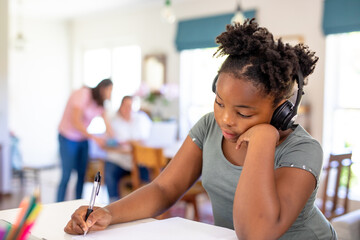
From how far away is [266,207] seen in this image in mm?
938

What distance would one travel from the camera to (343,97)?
15.4 ft

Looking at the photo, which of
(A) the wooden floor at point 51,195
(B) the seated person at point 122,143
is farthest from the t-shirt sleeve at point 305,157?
(B) the seated person at point 122,143

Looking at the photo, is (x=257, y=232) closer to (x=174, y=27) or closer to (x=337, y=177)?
(x=337, y=177)

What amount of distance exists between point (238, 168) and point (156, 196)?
0.26 m

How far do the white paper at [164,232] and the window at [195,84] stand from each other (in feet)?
15.9

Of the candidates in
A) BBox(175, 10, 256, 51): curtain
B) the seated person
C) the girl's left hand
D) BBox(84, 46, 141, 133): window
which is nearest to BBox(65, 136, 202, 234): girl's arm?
the girl's left hand

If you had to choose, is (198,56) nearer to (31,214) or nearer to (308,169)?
(308,169)

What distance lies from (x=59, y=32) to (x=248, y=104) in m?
7.17

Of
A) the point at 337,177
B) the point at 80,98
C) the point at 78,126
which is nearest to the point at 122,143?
the point at 78,126

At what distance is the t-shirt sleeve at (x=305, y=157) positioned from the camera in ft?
3.39

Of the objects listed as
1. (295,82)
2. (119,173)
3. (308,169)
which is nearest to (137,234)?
(308,169)

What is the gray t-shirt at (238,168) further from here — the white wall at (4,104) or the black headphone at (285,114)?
the white wall at (4,104)

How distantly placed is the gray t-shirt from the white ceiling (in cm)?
508

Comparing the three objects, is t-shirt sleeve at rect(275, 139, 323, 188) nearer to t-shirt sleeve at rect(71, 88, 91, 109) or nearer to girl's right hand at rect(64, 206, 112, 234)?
girl's right hand at rect(64, 206, 112, 234)
